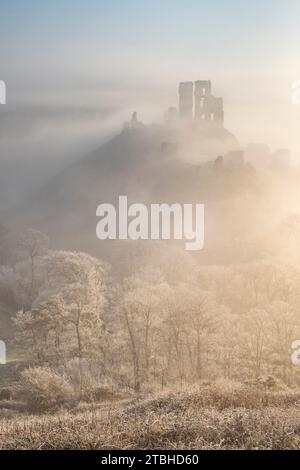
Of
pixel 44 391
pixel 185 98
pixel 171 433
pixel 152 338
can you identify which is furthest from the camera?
pixel 185 98

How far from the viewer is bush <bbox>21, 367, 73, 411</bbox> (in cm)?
3725

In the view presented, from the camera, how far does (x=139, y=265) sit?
294ft

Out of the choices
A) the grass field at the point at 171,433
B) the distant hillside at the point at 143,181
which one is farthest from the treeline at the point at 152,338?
the distant hillside at the point at 143,181

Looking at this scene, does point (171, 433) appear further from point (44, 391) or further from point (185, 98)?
point (185, 98)

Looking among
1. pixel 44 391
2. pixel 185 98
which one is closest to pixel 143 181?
pixel 185 98

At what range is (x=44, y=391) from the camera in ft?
126

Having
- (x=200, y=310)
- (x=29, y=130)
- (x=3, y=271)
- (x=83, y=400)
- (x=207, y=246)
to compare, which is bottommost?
(x=83, y=400)

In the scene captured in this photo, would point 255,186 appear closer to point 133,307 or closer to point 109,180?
point 109,180

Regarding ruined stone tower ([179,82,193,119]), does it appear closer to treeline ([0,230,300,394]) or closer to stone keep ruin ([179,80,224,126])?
stone keep ruin ([179,80,224,126])

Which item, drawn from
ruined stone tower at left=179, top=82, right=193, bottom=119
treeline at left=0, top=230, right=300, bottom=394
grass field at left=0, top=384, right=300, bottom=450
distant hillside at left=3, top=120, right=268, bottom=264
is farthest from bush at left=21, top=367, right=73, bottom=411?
ruined stone tower at left=179, top=82, right=193, bottom=119

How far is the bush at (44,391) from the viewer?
122ft

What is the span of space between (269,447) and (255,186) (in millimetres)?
168625

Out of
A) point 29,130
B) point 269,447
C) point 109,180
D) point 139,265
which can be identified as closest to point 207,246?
point 139,265

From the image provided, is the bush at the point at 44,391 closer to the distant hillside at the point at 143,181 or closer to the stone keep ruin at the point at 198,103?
the distant hillside at the point at 143,181
